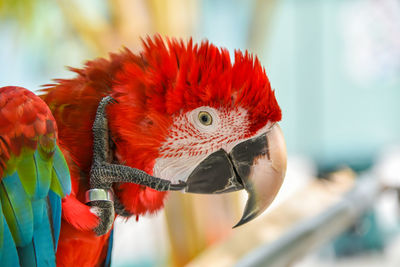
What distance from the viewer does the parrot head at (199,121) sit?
0.50 m

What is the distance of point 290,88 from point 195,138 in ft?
12.3

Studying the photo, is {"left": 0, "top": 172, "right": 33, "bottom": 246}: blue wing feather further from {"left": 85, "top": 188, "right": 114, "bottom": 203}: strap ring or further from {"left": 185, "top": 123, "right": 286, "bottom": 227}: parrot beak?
{"left": 185, "top": 123, "right": 286, "bottom": 227}: parrot beak

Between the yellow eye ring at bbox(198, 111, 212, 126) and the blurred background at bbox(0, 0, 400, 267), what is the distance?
17cm

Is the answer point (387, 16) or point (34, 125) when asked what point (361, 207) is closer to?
point (34, 125)

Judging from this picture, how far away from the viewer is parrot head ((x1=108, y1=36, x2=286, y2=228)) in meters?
0.50

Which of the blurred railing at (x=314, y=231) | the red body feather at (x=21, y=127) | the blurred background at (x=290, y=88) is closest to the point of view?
the red body feather at (x=21, y=127)

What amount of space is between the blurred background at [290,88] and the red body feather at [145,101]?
133 mm

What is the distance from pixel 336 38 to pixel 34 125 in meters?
4.15

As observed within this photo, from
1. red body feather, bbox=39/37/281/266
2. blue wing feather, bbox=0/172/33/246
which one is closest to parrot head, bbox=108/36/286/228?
red body feather, bbox=39/37/281/266

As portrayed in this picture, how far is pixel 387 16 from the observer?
3.92 m

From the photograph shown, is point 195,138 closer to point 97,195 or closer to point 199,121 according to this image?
point 199,121

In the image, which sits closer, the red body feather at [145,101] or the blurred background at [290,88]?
the red body feather at [145,101]

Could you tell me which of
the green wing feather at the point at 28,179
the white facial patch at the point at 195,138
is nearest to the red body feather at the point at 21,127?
the green wing feather at the point at 28,179

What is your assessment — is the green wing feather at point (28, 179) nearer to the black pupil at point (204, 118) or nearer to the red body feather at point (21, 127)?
the red body feather at point (21, 127)
